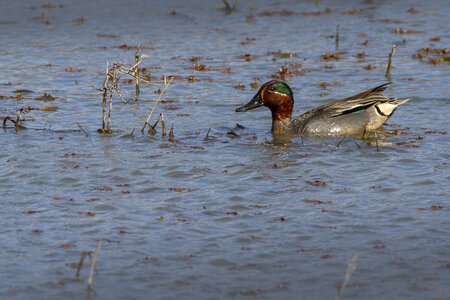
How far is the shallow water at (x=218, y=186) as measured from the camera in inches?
247

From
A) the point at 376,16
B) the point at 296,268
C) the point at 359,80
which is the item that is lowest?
the point at 296,268

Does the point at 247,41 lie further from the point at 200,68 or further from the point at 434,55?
the point at 434,55

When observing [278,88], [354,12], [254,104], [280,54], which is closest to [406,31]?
[354,12]

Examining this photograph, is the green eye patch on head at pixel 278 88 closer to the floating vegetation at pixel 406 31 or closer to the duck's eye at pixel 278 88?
the duck's eye at pixel 278 88

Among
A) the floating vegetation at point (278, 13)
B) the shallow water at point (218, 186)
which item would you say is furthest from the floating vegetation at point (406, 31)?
the floating vegetation at point (278, 13)

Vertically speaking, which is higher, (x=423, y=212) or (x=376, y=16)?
(x=376, y=16)

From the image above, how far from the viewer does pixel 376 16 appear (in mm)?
20859

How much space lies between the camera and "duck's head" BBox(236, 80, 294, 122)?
38.5ft

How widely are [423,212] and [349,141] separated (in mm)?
3447

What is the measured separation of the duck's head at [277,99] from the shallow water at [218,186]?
1.49 ft

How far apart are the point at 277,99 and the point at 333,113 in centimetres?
92

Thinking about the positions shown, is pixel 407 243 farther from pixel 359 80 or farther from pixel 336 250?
pixel 359 80

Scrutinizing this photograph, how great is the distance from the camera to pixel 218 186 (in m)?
8.67

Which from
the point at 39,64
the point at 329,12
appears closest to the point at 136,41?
the point at 39,64
